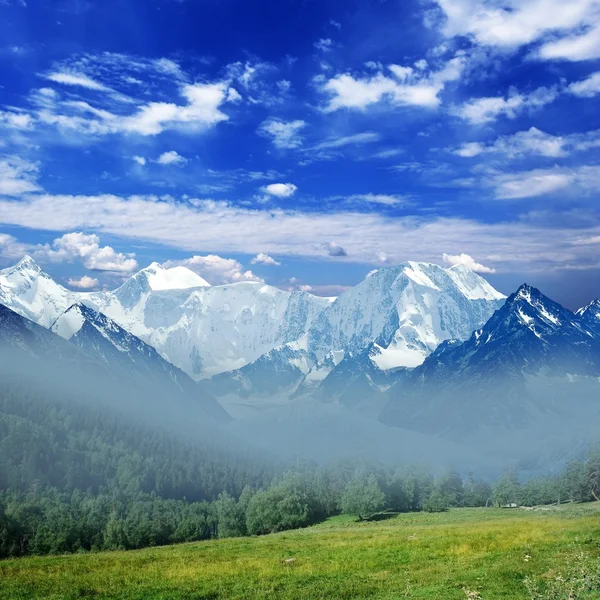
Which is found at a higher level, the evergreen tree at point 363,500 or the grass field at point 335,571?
the grass field at point 335,571

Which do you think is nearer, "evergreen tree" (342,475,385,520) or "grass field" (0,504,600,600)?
"grass field" (0,504,600,600)

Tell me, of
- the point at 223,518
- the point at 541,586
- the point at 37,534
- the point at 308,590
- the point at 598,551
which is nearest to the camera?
the point at 541,586

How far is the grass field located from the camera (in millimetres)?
26375

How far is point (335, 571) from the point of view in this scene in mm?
32250

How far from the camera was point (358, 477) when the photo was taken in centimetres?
15075

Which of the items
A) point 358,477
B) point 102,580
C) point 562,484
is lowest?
point 562,484

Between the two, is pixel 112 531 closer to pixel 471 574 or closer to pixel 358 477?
pixel 358 477

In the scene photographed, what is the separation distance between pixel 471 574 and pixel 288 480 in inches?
4727

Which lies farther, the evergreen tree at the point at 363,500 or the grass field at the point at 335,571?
the evergreen tree at the point at 363,500

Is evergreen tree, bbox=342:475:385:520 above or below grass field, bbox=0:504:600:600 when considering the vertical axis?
below

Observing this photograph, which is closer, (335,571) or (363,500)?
(335,571)

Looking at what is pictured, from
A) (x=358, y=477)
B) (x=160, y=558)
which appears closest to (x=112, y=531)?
(x=358, y=477)

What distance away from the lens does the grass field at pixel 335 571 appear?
26375 millimetres

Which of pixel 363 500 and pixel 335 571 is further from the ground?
pixel 335 571
